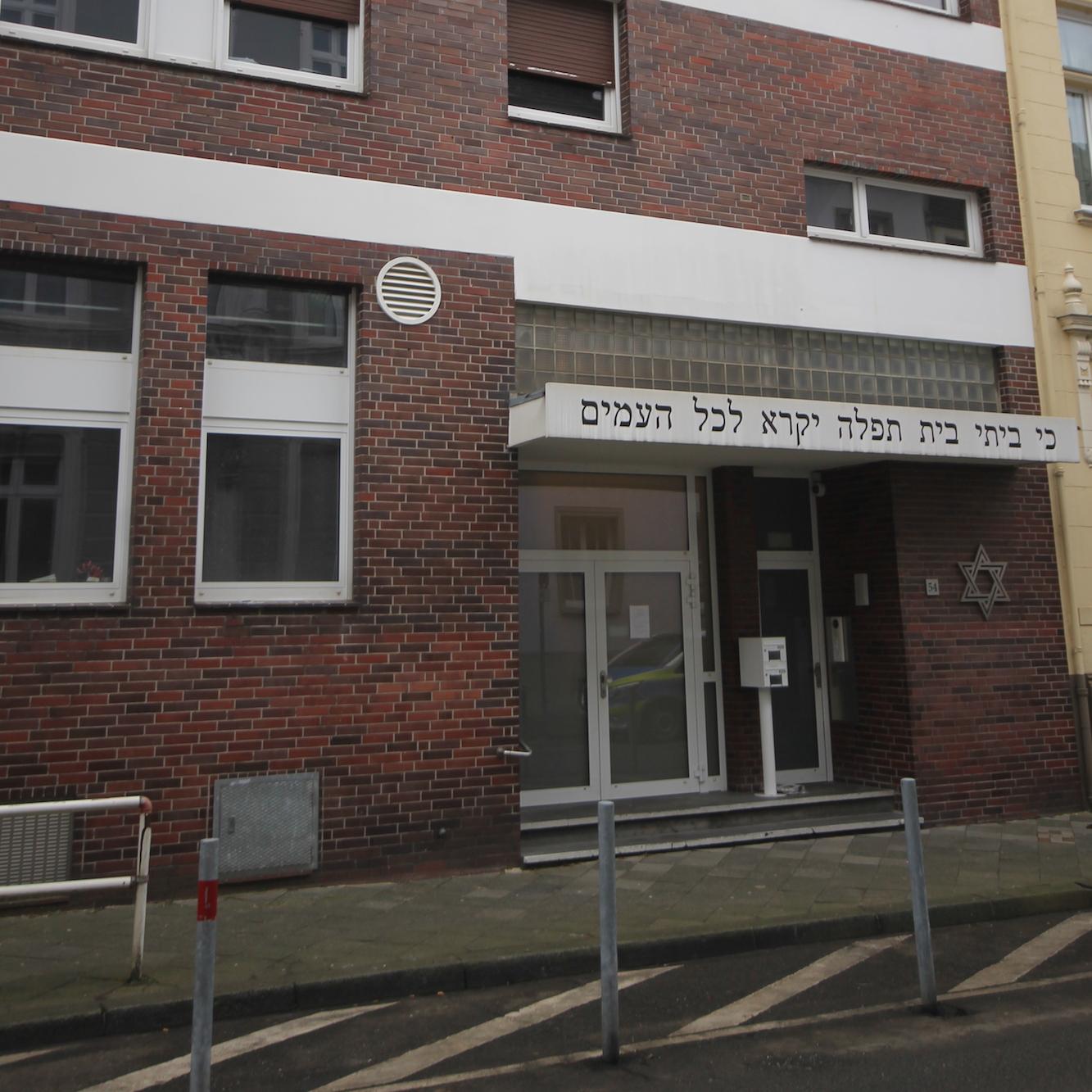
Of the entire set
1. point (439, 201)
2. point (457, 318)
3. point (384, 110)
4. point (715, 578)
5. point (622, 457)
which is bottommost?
point (715, 578)

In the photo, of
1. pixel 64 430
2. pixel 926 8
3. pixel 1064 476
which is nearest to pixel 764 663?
pixel 1064 476

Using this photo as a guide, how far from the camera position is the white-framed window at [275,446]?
300 inches

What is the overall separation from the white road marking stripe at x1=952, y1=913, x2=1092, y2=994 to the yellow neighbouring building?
151 inches

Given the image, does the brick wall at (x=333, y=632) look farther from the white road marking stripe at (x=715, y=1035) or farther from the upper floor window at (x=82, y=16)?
the white road marking stripe at (x=715, y=1035)

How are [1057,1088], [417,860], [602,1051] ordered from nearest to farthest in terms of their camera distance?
[1057,1088], [602,1051], [417,860]

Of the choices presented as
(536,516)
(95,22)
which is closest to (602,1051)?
(536,516)

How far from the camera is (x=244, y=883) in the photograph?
23.4 ft

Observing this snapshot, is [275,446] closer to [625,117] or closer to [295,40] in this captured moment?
[295,40]

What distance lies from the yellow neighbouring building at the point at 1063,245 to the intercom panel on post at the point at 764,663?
9.93 feet

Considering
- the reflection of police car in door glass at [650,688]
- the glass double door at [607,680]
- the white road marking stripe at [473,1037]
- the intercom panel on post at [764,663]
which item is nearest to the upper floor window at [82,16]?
the glass double door at [607,680]

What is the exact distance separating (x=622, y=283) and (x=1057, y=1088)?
665 centimetres

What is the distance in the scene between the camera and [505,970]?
5.64 meters

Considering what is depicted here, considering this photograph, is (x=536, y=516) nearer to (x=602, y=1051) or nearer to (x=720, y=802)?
(x=720, y=802)

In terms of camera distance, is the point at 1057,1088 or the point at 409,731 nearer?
the point at 1057,1088
